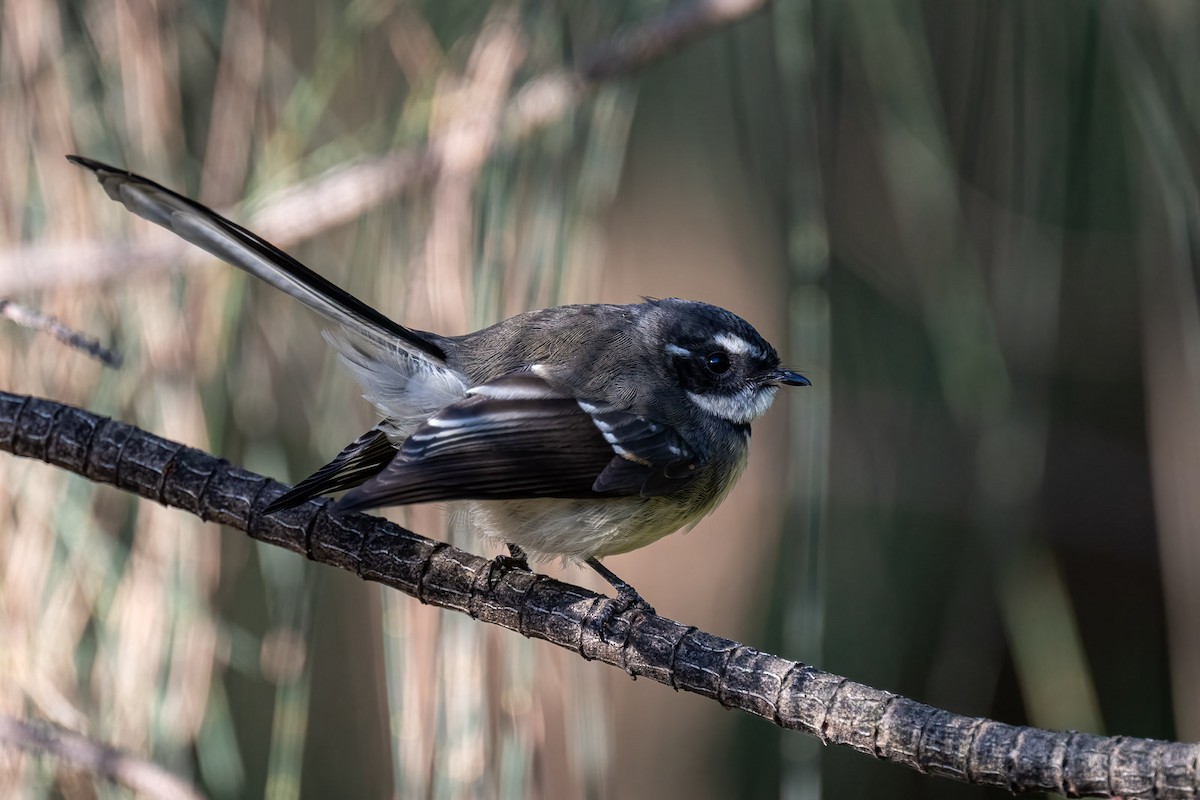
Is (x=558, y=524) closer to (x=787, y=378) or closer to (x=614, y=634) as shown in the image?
(x=614, y=634)

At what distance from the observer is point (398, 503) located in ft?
5.69

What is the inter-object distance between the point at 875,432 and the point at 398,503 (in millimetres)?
1701

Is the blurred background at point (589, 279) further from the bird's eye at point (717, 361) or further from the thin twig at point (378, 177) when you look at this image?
the bird's eye at point (717, 361)

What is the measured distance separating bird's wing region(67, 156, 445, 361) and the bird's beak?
75 cm

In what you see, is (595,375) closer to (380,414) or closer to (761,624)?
(380,414)

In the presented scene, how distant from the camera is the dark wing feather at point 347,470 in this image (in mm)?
1770

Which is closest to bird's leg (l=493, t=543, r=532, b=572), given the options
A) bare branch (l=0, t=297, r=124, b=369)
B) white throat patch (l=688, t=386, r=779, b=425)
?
white throat patch (l=688, t=386, r=779, b=425)

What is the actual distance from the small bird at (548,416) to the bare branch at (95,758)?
0.46 metres

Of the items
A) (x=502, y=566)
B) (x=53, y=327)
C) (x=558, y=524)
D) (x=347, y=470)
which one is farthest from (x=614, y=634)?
(x=53, y=327)

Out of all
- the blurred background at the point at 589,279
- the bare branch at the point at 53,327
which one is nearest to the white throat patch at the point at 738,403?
the blurred background at the point at 589,279

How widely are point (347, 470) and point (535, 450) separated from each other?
326 millimetres

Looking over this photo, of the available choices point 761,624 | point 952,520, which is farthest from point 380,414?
point 952,520

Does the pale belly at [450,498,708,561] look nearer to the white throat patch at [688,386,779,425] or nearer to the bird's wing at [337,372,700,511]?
the bird's wing at [337,372,700,511]

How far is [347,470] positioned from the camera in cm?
200
